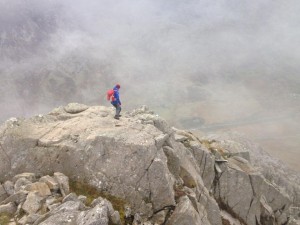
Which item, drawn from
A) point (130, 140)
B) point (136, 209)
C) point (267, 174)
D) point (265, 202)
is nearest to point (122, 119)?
point (130, 140)

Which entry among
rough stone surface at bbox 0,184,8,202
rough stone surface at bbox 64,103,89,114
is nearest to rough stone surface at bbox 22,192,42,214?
rough stone surface at bbox 0,184,8,202

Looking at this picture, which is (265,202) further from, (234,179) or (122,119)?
→ (122,119)

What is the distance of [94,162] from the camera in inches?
1425

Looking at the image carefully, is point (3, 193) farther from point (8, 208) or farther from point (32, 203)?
point (32, 203)

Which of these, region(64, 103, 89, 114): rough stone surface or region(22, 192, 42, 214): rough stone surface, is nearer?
region(22, 192, 42, 214): rough stone surface

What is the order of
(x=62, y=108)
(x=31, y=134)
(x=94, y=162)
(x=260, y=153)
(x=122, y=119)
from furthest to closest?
(x=260, y=153) → (x=62, y=108) → (x=122, y=119) → (x=31, y=134) → (x=94, y=162)

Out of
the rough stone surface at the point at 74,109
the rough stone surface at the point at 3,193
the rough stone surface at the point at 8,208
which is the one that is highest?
the rough stone surface at the point at 74,109

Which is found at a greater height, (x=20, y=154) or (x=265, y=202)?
(x=20, y=154)

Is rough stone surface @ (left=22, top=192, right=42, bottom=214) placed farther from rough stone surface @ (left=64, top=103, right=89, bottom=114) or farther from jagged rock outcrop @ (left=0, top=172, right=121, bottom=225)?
rough stone surface @ (left=64, top=103, right=89, bottom=114)

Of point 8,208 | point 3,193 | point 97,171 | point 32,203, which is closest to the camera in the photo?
point 32,203

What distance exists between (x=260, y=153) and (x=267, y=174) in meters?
32.2

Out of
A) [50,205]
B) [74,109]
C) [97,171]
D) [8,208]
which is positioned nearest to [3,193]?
[8,208]

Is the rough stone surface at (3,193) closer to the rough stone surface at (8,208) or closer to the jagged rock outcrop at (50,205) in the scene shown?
the jagged rock outcrop at (50,205)

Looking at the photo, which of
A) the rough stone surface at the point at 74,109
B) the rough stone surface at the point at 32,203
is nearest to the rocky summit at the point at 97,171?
the rough stone surface at the point at 32,203
